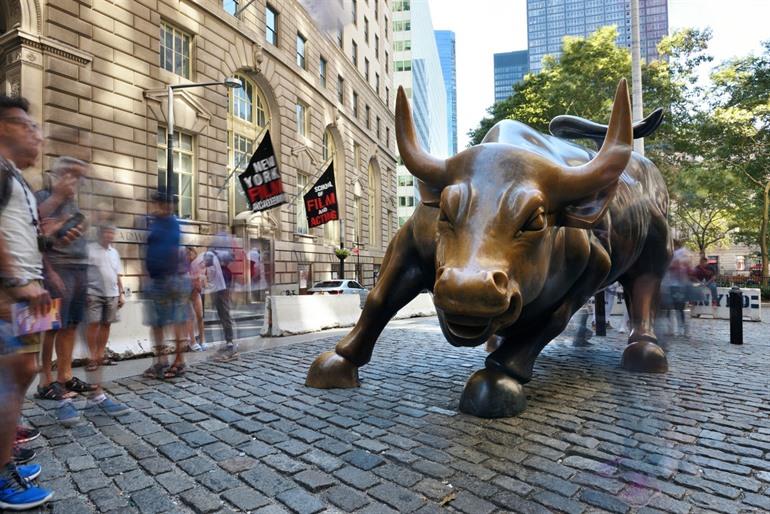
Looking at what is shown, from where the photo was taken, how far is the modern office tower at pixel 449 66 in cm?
17495

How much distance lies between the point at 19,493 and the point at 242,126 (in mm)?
19591

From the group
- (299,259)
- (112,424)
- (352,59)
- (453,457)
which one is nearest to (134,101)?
(299,259)

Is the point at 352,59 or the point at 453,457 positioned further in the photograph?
the point at 352,59

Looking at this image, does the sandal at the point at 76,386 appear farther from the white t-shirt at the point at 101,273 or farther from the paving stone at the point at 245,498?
the paving stone at the point at 245,498

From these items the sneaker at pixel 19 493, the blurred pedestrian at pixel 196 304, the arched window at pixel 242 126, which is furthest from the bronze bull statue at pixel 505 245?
the arched window at pixel 242 126

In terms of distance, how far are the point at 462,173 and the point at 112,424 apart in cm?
304

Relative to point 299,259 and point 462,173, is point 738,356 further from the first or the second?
point 299,259

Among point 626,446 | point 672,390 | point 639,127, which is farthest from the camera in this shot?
point 639,127

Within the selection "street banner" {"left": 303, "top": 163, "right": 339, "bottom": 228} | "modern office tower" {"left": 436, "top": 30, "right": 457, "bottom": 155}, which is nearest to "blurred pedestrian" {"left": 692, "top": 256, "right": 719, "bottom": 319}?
"street banner" {"left": 303, "top": 163, "right": 339, "bottom": 228}

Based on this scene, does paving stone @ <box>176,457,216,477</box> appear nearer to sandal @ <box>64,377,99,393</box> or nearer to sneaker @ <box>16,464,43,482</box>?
sneaker @ <box>16,464,43,482</box>

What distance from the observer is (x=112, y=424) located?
342 centimetres

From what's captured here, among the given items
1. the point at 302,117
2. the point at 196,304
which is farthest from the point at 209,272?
the point at 302,117

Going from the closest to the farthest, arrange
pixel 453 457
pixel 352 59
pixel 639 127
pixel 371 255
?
pixel 453 457, pixel 639 127, pixel 352 59, pixel 371 255

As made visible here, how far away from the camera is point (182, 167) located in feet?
54.6
